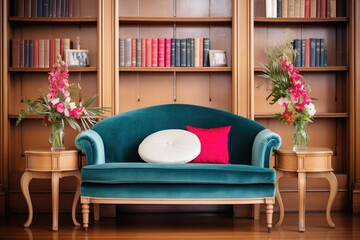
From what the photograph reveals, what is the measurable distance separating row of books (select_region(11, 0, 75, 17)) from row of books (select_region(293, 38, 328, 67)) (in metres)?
2.13

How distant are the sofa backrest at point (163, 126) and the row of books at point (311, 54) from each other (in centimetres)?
87

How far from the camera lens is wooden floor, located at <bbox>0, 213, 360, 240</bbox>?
435cm

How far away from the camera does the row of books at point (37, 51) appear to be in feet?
18.0

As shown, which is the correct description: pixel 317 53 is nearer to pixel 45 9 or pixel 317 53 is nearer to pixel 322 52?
pixel 322 52

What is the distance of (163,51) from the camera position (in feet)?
18.1

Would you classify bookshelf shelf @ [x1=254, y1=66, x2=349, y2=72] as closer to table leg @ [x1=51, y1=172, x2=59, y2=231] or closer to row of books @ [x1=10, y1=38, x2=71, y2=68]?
row of books @ [x1=10, y1=38, x2=71, y2=68]

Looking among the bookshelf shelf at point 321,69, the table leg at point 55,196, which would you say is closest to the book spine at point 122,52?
the bookshelf shelf at point 321,69

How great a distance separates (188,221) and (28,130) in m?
1.83

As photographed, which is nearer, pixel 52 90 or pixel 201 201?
pixel 201 201

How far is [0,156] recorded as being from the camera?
5.47m

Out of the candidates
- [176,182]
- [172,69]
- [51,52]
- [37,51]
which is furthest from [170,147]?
[37,51]

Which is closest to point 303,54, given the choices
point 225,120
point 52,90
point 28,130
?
point 225,120

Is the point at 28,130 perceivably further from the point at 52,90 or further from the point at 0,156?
the point at 52,90

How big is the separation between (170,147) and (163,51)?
105 centimetres
